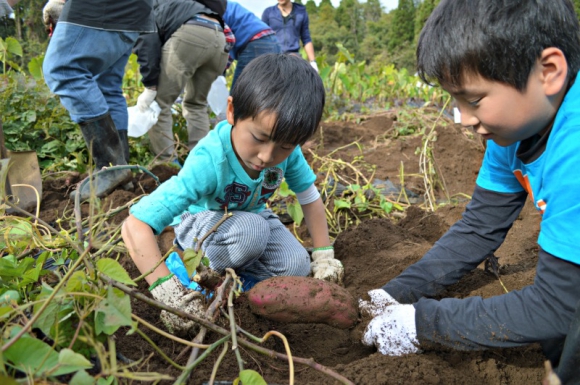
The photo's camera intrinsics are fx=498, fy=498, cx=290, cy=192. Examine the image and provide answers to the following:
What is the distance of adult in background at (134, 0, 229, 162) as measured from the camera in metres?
3.20

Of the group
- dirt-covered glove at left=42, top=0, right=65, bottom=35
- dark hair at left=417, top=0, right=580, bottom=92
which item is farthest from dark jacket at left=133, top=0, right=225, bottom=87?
dark hair at left=417, top=0, right=580, bottom=92

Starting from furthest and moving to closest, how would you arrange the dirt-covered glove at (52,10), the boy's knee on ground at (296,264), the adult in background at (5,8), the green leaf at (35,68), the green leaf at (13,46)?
the green leaf at (35,68) < the green leaf at (13,46) < the dirt-covered glove at (52,10) < the adult in background at (5,8) < the boy's knee on ground at (296,264)

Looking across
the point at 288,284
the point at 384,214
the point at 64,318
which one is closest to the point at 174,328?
the point at 288,284

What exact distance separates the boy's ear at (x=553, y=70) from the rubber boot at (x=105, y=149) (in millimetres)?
2170

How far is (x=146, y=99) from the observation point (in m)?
3.30

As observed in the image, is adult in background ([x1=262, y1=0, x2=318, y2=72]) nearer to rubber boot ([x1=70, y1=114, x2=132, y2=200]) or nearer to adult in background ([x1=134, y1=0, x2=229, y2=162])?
adult in background ([x1=134, y1=0, x2=229, y2=162])

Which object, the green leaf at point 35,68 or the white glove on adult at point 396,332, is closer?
the white glove on adult at point 396,332

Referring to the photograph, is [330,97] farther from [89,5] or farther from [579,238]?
[579,238]

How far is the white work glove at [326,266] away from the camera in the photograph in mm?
1898

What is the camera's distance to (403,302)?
1.60 metres

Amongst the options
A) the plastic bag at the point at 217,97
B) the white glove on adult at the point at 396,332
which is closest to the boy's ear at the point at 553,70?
the white glove on adult at the point at 396,332

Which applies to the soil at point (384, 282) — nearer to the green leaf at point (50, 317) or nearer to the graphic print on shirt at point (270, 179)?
the green leaf at point (50, 317)

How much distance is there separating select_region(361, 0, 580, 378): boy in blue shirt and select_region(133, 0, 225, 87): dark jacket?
2.32 m

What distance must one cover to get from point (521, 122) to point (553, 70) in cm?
13
